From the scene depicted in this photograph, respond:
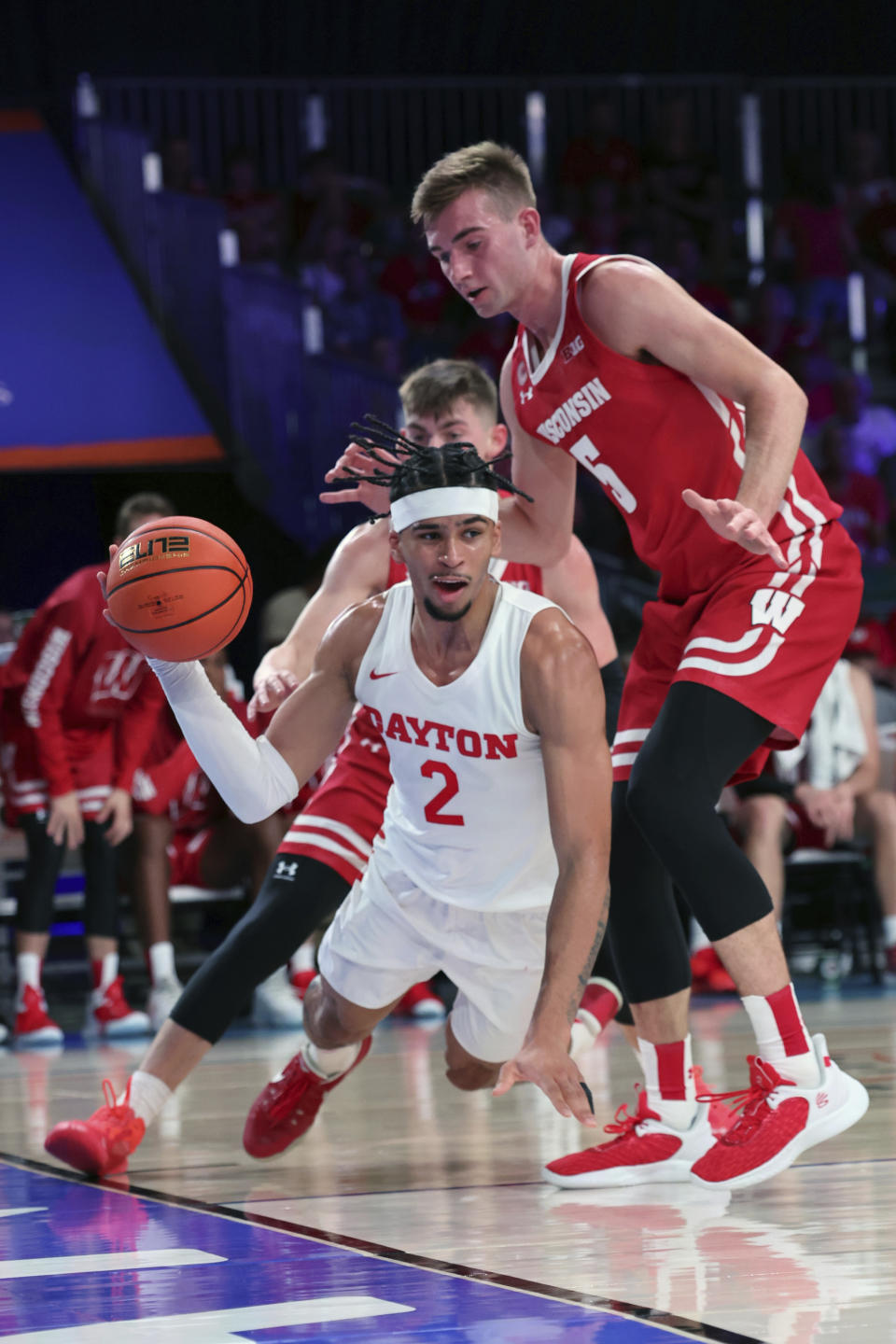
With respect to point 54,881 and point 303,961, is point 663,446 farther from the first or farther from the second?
point 303,961

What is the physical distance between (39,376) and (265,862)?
5.91m

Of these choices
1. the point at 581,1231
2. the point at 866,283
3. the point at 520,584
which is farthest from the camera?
the point at 866,283

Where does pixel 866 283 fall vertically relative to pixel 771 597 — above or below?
above

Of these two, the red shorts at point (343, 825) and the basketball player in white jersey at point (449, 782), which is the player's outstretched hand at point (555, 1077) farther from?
the red shorts at point (343, 825)

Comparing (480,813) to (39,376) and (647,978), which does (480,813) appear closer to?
(647,978)

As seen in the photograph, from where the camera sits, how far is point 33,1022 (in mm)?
6770

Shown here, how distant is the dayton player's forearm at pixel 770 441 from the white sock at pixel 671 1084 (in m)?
1.08

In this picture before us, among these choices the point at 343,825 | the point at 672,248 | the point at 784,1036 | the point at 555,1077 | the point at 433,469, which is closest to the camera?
the point at 555,1077

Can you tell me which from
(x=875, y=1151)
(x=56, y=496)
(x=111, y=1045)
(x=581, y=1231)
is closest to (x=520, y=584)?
(x=875, y=1151)

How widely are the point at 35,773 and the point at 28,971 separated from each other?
795mm

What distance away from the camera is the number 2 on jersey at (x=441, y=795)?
3.43 meters

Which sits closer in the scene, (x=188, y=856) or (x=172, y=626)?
(x=172, y=626)

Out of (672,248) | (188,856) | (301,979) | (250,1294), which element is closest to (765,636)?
(250,1294)

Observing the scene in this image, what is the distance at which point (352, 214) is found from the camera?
13289mm
